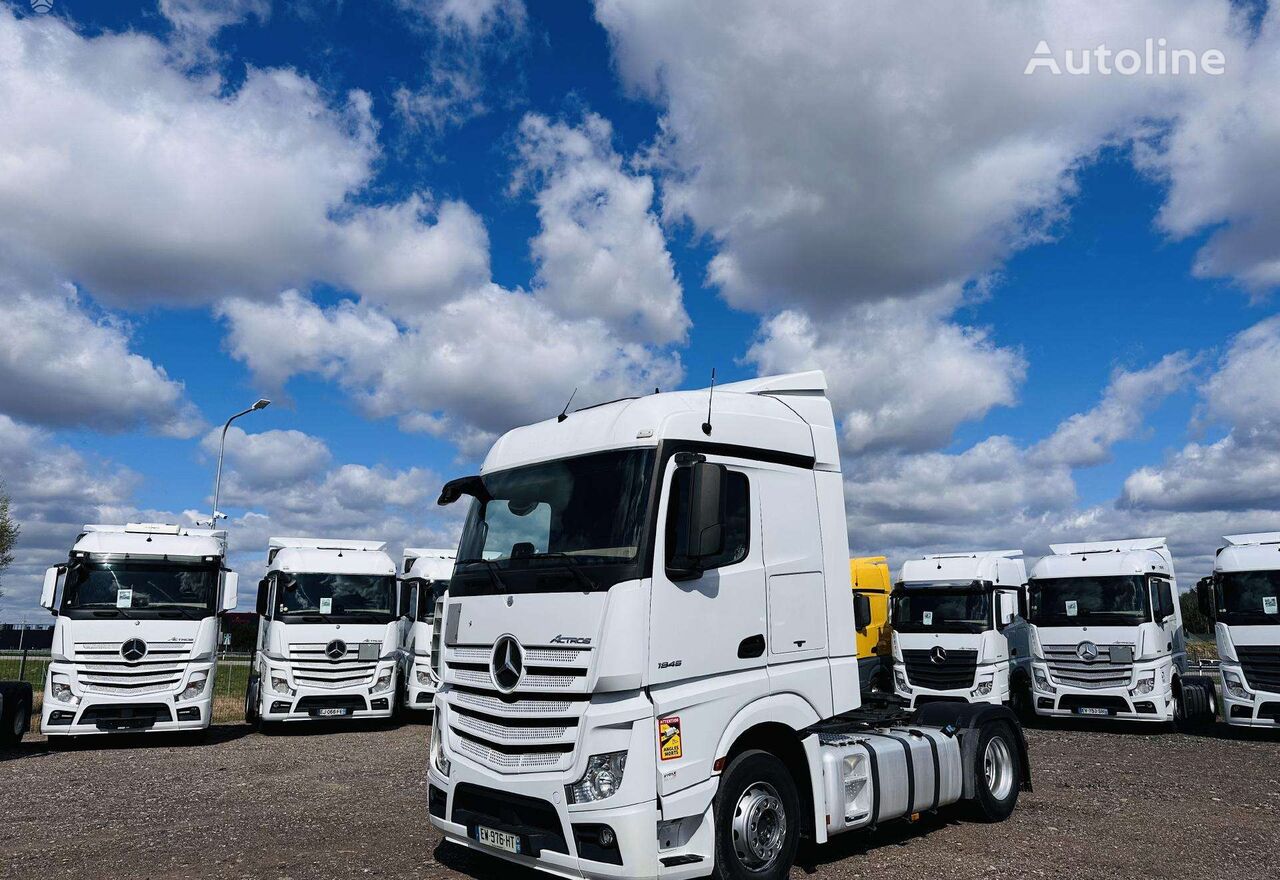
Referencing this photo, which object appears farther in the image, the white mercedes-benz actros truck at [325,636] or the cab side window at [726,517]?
the white mercedes-benz actros truck at [325,636]

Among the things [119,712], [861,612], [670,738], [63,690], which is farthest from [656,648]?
[63,690]

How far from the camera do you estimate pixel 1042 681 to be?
53.7 ft

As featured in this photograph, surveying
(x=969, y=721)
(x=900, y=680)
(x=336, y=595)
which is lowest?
(x=900, y=680)

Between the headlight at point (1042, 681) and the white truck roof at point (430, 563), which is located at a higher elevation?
the white truck roof at point (430, 563)

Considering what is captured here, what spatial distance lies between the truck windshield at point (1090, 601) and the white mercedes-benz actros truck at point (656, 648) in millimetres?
10316

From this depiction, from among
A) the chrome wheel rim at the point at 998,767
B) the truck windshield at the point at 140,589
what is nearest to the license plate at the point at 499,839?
the chrome wheel rim at the point at 998,767

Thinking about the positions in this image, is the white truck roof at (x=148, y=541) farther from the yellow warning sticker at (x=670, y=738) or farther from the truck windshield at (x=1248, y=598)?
the truck windshield at (x=1248, y=598)

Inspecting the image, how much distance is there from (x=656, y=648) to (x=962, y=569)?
13.1m

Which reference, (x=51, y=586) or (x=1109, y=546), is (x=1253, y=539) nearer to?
(x=1109, y=546)

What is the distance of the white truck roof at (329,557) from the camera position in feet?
52.5

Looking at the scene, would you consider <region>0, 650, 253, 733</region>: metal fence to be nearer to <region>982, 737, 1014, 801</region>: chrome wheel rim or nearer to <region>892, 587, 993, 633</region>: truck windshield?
<region>982, 737, 1014, 801</region>: chrome wheel rim

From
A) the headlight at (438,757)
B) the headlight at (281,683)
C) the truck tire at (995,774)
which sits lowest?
the truck tire at (995,774)

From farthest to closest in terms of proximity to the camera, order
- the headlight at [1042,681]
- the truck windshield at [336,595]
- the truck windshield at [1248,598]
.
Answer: the headlight at [1042,681]
the truck windshield at [336,595]
the truck windshield at [1248,598]

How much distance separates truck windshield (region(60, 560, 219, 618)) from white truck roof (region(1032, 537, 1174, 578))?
1459cm
